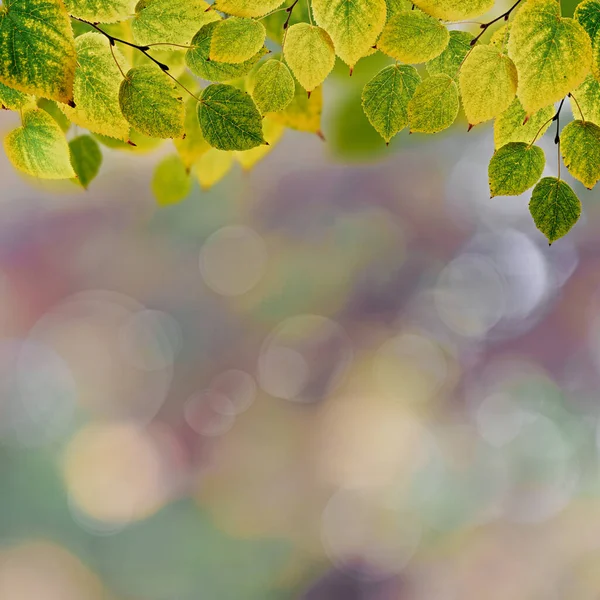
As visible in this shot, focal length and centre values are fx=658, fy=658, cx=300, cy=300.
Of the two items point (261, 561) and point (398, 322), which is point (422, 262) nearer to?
point (398, 322)

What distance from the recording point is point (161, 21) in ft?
0.95

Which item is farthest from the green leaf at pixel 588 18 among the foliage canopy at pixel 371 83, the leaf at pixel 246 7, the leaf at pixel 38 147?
the leaf at pixel 38 147

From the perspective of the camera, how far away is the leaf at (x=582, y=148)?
0.95ft

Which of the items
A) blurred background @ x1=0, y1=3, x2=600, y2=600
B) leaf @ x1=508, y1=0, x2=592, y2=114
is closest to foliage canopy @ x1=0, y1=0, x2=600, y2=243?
leaf @ x1=508, y1=0, x2=592, y2=114

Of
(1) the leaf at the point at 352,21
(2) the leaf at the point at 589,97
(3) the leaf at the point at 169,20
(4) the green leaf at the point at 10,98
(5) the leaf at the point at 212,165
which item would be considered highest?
(5) the leaf at the point at 212,165

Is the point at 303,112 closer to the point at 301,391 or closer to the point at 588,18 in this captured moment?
the point at 588,18

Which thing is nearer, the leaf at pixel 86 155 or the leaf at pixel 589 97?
the leaf at pixel 589 97

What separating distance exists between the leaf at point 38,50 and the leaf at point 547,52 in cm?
17

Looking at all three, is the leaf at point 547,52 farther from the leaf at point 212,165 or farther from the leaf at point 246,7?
the leaf at point 212,165

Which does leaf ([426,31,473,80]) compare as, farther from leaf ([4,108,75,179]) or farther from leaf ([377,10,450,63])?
leaf ([4,108,75,179])

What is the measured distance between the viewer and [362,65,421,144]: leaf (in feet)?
0.99

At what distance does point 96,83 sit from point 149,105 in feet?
0.11

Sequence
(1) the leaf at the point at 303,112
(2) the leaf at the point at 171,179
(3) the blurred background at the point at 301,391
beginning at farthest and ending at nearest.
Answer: (3) the blurred background at the point at 301,391, (2) the leaf at the point at 171,179, (1) the leaf at the point at 303,112

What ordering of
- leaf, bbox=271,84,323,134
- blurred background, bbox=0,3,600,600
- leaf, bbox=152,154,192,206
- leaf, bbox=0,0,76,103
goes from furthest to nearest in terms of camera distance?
blurred background, bbox=0,3,600,600
leaf, bbox=152,154,192,206
leaf, bbox=271,84,323,134
leaf, bbox=0,0,76,103
